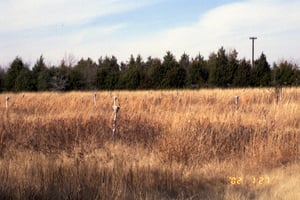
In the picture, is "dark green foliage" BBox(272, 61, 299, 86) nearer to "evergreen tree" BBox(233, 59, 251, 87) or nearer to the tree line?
the tree line

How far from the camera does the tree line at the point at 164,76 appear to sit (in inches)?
1550

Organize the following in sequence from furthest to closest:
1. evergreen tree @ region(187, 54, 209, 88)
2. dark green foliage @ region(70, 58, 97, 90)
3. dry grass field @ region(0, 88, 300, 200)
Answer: dark green foliage @ region(70, 58, 97, 90), evergreen tree @ region(187, 54, 209, 88), dry grass field @ region(0, 88, 300, 200)

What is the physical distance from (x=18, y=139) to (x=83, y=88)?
34179mm

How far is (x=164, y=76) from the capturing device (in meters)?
40.1

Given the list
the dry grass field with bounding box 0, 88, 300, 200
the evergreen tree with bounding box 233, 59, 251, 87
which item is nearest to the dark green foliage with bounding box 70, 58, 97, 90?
the evergreen tree with bounding box 233, 59, 251, 87

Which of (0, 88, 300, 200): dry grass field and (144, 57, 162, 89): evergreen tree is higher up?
(144, 57, 162, 89): evergreen tree

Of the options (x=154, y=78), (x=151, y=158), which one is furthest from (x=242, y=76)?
(x=151, y=158)

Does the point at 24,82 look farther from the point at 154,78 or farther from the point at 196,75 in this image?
the point at 196,75

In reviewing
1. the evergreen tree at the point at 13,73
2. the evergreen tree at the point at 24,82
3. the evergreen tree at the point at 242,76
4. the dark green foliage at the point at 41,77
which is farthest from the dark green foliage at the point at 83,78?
the evergreen tree at the point at 242,76
